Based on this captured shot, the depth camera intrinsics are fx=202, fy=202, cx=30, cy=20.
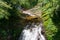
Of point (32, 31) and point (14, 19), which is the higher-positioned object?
point (14, 19)

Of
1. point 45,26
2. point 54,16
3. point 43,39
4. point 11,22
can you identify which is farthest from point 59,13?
point 11,22

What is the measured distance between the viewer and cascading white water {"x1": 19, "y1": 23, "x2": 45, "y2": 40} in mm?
11523

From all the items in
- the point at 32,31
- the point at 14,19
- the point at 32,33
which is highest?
the point at 14,19

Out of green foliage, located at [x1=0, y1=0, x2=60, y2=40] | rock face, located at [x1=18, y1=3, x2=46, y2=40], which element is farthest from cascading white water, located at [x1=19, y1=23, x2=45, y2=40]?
green foliage, located at [x1=0, y1=0, x2=60, y2=40]

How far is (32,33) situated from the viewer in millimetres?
11836

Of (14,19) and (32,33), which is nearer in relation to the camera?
(32,33)

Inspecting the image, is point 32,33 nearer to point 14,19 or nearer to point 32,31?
point 32,31

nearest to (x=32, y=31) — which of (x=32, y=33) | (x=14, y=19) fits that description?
(x=32, y=33)

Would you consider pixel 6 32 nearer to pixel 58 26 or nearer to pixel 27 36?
pixel 27 36

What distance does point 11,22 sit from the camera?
478 inches

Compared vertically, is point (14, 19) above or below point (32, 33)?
above

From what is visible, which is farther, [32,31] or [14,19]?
[14,19]

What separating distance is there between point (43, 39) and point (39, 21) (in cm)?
173

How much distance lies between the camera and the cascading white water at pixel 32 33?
11.5 m
